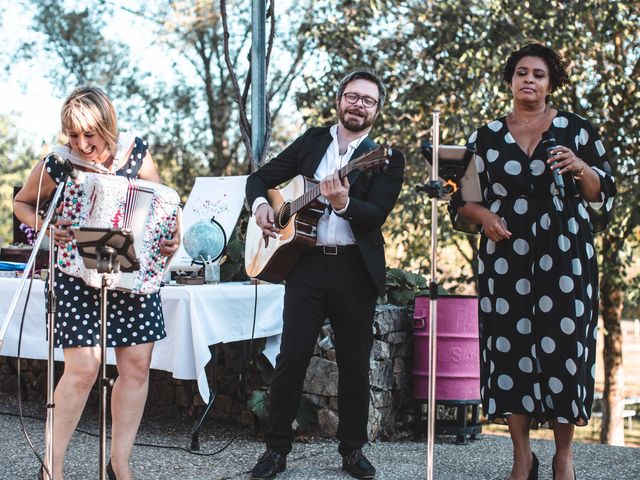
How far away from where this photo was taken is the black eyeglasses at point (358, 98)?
3883 mm

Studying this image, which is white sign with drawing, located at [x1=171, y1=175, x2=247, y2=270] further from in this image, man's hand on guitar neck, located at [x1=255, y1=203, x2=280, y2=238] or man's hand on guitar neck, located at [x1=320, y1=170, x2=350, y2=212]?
man's hand on guitar neck, located at [x1=320, y1=170, x2=350, y2=212]

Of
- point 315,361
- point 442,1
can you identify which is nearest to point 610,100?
point 442,1

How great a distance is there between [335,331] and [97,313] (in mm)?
1170

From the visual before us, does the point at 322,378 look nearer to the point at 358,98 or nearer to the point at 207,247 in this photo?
the point at 207,247

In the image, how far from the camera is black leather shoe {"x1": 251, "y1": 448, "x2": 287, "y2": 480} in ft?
12.7

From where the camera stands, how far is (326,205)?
12.6 ft

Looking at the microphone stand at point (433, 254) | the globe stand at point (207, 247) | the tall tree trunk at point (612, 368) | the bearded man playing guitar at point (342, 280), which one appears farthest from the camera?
the tall tree trunk at point (612, 368)

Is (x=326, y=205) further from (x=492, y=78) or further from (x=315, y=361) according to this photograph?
(x=492, y=78)

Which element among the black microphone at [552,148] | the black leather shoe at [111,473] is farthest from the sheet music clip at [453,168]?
the black leather shoe at [111,473]

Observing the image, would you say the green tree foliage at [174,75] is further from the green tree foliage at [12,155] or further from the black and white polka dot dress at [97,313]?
the black and white polka dot dress at [97,313]

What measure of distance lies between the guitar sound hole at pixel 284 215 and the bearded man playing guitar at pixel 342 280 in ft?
0.06

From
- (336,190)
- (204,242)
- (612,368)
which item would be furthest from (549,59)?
(612,368)

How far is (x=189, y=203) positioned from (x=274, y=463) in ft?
7.47

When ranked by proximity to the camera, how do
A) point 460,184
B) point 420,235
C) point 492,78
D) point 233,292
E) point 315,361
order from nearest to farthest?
1. point 460,184
2. point 233,292
3. point 315,361
4. point 492,78
5. point 420,235
